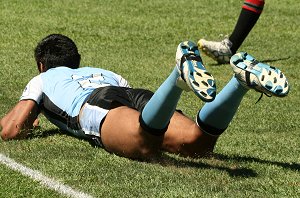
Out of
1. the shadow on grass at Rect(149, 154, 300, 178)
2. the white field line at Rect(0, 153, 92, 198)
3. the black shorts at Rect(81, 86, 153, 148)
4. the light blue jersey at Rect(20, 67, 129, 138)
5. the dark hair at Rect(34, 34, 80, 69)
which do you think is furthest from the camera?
the dark hair at Rect(34, 34, 80, 69)

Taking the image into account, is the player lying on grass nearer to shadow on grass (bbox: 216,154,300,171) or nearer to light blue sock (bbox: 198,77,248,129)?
light blue sock (bbox: 198,77,248,129)

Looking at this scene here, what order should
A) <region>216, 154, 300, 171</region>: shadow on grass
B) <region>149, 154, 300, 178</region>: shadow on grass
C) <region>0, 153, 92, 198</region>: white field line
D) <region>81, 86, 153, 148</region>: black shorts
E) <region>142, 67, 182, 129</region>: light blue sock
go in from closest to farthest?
<region>0, 153, 92, 198</region>: white field line, <region>142, 67, 182, 129</region>: light blue sock, <region>149, 154, 300, 178</region>: shadow on grass, <region>216, 154, 300, 171</region>: shadow on grass, <region>81, 86, 153, 148</region>: black shorts

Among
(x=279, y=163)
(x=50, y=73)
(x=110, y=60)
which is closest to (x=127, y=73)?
(x=110, y=60)

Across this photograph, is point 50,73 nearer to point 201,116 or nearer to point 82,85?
point 82,85

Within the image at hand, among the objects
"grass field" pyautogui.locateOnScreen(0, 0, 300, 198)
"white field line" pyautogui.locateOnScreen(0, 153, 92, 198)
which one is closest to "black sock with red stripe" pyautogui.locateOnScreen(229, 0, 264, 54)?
"grass field" pyautogui.locateOnScreen(0, 0, 300, 198)

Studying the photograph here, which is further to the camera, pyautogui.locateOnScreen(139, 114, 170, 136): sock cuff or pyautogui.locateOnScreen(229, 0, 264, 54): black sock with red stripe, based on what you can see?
pyautogui.locateOnScreen(229, 0, 264, 54): black sock with red stripe

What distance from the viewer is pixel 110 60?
11.9 metres

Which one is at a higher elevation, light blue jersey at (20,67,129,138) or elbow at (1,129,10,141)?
light blue jersey at (20,67,129,138)

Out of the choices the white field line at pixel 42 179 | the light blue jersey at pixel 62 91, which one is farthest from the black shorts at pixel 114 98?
the white field line at pixel 42 179

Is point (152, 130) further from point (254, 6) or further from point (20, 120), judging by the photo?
point (254, 6)

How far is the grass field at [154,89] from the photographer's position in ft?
17.2

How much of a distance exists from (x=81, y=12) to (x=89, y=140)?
389 inches

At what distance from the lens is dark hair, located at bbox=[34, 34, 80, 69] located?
22.9ft

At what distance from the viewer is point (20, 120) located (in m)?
6.43
